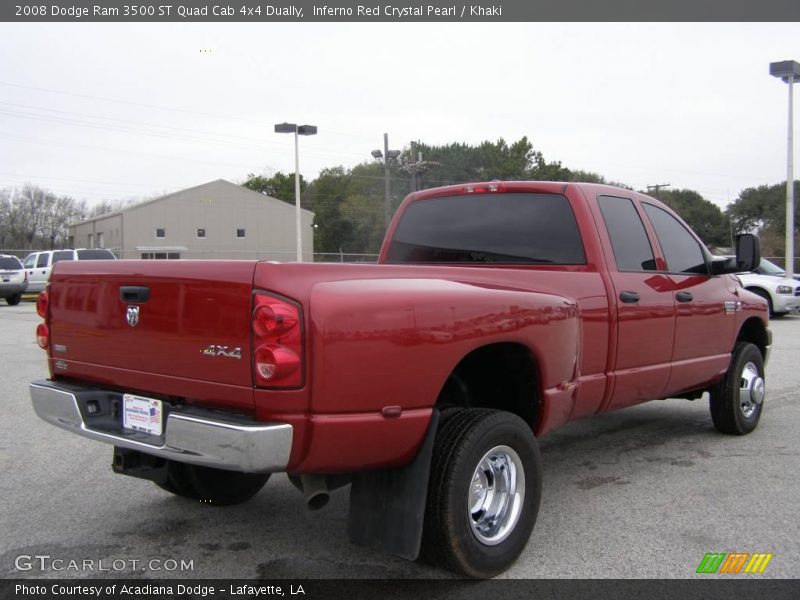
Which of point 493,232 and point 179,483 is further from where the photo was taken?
point 493,232

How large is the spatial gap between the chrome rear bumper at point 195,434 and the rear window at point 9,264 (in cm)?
2215

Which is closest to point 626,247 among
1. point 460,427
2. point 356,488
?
point 460,427

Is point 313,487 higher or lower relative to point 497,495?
higher

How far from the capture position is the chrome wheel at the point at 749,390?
6.00m

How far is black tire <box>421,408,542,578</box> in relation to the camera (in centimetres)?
312

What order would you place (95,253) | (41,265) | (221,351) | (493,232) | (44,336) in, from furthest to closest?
(41,265), (95,253), (493,232), (44,336), (221,351)

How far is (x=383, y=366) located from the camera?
2.89 m

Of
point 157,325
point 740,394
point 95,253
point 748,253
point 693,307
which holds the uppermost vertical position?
point 95,253

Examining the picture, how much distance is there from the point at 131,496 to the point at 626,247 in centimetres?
356

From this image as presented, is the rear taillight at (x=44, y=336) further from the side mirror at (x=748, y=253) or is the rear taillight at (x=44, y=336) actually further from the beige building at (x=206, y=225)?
the beige building at (x=206, y=225)

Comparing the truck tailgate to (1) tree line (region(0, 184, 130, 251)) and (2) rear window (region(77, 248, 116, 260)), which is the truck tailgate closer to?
(2) rear window (region(77, 248, 116, 260))

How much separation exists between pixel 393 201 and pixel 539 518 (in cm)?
5896

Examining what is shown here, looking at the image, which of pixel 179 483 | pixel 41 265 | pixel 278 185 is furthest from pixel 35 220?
pixel 179 483

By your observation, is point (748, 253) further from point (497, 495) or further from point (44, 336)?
point (44, 336)
